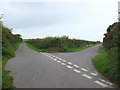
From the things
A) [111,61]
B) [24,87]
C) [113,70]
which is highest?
[111,61]

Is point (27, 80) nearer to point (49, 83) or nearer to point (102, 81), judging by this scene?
point (49, 83)

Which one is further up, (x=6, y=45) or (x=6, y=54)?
(x=6, y=45)

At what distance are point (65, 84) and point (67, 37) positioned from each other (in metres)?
18.9

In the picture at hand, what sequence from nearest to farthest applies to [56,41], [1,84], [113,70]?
[1,84]
[113,70]
[56,41]

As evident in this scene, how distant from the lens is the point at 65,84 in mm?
4688

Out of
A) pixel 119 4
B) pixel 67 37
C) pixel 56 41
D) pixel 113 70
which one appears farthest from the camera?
pixel 67 37

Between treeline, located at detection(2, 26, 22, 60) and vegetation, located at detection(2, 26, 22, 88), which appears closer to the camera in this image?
vegetation, located at detection(2, 26, 22, 88)

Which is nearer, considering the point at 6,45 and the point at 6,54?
the point at 6,54

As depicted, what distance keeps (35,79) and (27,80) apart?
36 cm

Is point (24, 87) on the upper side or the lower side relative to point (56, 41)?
lower

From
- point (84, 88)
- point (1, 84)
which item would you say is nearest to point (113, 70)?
point (84, 88)

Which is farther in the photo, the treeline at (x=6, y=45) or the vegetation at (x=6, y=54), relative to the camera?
the treeline at (x=6, y=45)

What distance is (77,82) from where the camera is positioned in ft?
16.1

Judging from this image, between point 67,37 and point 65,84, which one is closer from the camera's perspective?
point 65,84
